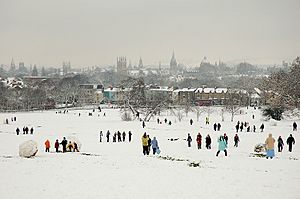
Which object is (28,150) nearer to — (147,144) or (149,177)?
(147,144)

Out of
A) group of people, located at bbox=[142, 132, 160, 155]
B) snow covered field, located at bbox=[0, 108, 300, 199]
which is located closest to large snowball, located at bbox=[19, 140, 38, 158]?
snow covered field, located at bbox=[0, 108, 300, 199]

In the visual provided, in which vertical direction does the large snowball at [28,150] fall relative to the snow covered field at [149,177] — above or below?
above

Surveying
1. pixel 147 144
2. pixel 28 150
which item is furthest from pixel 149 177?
pixel 28 150

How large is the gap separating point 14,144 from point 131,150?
10.3 meters

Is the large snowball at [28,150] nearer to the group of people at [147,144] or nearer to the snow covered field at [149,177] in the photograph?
the snow covered field at [149,177]

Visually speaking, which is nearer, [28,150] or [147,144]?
[28,150]

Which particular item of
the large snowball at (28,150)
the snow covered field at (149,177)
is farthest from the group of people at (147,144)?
the large snowball at (28,150)

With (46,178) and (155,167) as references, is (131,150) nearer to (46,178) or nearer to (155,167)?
(155,167)

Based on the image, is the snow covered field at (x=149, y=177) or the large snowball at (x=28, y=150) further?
the large snowball at (x=28, y=150)

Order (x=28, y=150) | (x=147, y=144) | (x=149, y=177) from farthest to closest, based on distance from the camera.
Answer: (x=147, y=144) → (x=28, y=150) → (x=149, y=177)

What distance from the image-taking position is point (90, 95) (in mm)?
151250

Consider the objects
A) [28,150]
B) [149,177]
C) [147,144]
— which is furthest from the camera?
[147,144]

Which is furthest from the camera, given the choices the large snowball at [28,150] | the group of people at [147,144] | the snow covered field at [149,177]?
the group of people at [147,144]

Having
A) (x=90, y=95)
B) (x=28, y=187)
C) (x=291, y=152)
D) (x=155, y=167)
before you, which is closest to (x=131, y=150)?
(x=155, y=167)
